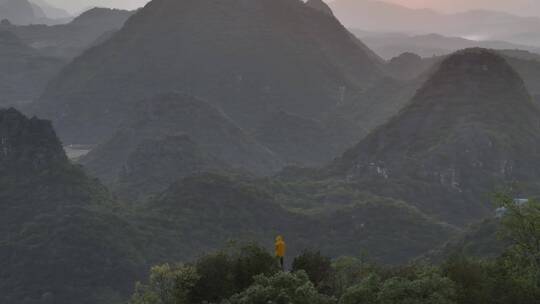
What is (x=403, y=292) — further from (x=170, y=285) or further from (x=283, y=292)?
(x=170, y=285)

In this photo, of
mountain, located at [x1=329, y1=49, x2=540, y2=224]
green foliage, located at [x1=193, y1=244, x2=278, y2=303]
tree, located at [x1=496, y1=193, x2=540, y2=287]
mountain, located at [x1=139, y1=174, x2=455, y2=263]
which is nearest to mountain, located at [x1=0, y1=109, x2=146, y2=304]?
mountain, located at [x1=139, y1=174, x2=455, y2=263]

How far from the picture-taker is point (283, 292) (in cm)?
4650

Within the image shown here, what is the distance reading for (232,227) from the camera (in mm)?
150000

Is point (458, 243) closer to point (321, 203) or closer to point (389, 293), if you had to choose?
point (321, 203)

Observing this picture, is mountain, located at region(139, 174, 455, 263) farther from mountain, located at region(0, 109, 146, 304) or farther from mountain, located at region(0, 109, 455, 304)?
mountain, located at region(0, 109, 146, 304)

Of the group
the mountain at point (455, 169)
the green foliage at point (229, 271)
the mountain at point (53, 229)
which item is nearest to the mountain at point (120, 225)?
the mountain at point (53, 229)

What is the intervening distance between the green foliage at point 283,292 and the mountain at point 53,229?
77.8 meters

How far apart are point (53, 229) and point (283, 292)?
97870 millimetres

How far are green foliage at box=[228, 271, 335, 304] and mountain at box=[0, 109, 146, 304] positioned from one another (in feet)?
255

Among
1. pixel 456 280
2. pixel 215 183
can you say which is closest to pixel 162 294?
pixel 456 280

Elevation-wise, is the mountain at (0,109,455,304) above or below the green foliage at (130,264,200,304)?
below

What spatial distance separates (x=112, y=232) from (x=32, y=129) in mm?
43162

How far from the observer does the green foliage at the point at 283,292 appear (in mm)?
46500

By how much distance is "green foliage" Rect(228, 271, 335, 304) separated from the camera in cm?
4650
